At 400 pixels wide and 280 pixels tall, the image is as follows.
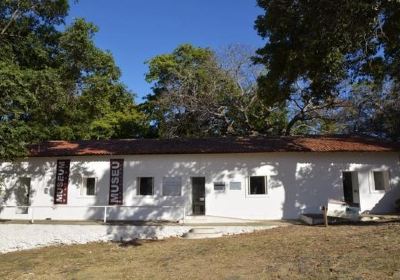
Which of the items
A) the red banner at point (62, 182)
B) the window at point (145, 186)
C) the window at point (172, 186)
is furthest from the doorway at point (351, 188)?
the red banner at point (62, 182)

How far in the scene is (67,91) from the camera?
20938 millimetres

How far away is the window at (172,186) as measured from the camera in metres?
22.8

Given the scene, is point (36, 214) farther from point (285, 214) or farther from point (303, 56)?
point (303, 56)

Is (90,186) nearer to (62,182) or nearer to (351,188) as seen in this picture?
(62,182)

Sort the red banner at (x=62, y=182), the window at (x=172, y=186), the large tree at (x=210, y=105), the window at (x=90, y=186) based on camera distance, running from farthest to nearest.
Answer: the large tree at (x=210, y=105) → the window at (x=90, y=186) → the red banner at (x=62, y=182) → the window at (x=172, y=186)

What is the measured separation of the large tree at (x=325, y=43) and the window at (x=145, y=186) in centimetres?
760

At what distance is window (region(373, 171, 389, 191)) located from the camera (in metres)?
23.1

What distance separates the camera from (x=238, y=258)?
44.8 ft

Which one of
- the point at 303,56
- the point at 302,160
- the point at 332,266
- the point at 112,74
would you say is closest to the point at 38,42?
the point at 112,74

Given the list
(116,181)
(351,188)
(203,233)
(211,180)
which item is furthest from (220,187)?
(351,188)

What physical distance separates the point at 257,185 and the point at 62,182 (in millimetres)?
10185

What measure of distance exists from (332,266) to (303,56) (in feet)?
26.6

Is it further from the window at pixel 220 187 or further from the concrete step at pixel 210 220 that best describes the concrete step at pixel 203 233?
the window at pixel 220 187

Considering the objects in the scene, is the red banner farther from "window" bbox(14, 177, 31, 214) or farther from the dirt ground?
the dirt ground
